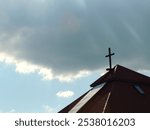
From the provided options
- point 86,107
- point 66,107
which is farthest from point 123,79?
point 66,107

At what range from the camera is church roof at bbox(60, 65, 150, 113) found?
2970 centimetres

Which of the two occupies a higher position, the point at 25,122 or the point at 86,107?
the point at 86,107

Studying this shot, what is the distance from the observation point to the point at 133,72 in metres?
33.9

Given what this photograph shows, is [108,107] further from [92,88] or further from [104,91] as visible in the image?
[92,88]

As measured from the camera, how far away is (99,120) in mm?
19344

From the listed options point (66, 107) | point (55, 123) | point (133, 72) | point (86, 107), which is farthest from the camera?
point (66, 107)

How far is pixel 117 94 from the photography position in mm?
30766

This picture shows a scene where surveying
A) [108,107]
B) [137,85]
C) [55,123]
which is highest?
[137,85]

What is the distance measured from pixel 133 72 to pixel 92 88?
13.2 feet

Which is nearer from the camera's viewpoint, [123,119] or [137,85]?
[123,119]

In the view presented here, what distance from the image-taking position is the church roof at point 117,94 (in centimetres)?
2970

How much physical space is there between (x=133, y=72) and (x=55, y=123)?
53.4 feet

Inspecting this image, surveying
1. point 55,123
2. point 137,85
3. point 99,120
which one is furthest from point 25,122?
point 137,85

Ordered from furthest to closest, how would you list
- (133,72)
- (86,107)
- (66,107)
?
(66,107), (133,72), (86,107)
